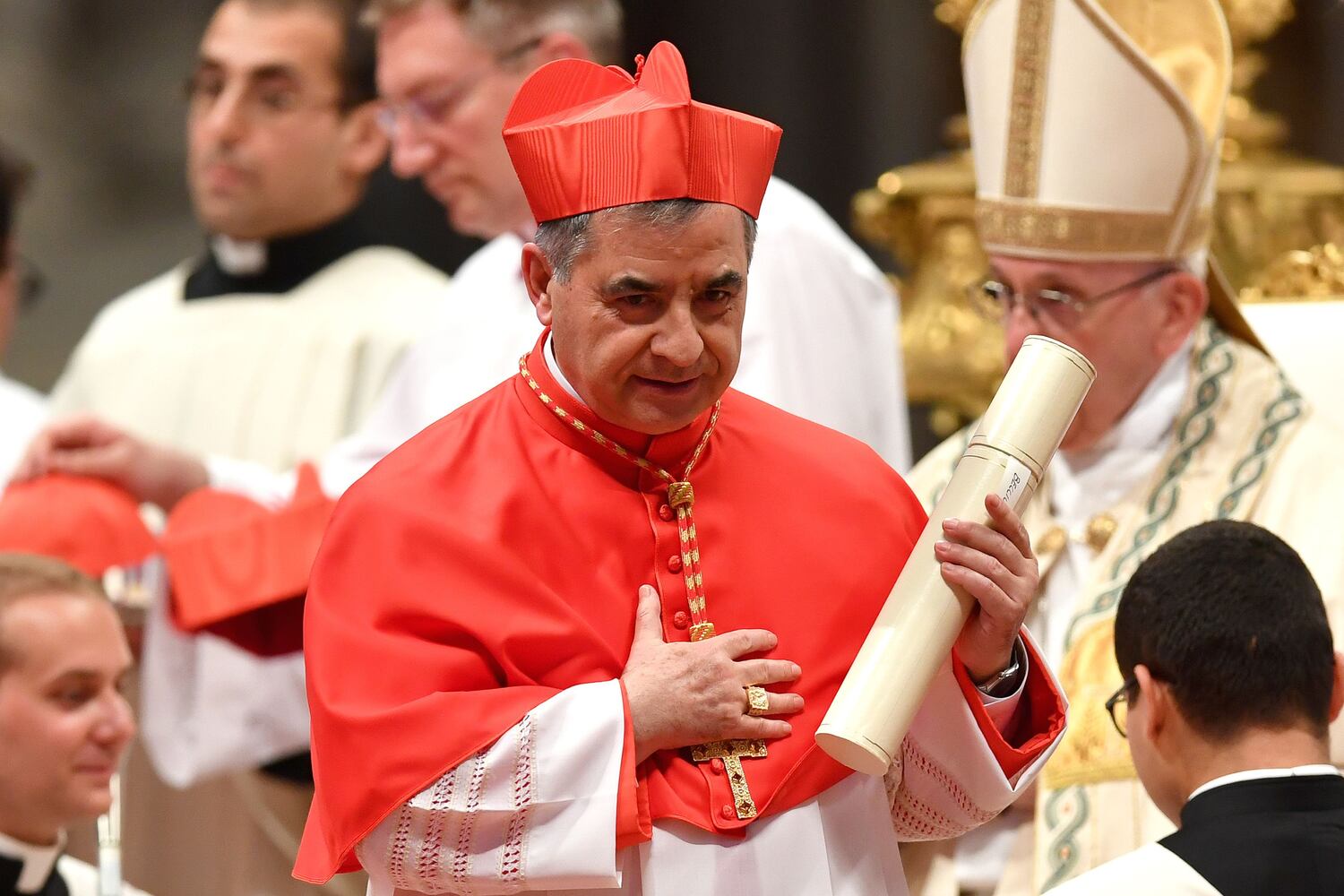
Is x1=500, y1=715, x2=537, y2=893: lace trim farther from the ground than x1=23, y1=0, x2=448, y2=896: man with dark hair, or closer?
farther from the ground

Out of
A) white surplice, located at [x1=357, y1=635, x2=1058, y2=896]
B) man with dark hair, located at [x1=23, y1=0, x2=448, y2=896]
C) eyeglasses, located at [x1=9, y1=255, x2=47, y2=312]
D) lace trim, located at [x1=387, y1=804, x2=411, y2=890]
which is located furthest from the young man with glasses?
eyeglasses, located at [x1=9, y1=255, x2=47, y2=312]

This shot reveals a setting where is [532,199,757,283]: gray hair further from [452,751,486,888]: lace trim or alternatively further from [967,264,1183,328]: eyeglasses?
[967,264,1183,328]: eyeglasses

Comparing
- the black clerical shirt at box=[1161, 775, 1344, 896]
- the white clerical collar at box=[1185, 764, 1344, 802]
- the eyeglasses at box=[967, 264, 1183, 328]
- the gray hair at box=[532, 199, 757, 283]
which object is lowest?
the black clerical shirt at box=[1161, 775, 1344, 896]

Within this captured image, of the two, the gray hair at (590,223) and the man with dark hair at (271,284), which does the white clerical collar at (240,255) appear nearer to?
the man with dark hair at (271,284)

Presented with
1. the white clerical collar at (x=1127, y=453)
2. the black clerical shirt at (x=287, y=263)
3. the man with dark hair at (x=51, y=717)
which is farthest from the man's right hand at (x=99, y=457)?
the white clerical collar at (x=1127, y=453)

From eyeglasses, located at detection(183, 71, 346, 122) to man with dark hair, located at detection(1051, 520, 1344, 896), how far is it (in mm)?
3831

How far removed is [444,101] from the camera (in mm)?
5211

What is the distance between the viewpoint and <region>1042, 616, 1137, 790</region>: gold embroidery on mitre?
12.6ft

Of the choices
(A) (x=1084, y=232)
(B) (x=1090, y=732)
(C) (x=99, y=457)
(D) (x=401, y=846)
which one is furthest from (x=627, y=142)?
(C) (x=99, y=457)

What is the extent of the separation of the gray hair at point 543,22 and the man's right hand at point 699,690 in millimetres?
2663

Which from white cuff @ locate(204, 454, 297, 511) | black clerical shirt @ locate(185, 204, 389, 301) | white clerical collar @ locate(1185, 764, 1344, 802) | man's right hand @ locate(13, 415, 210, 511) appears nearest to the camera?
white clerical collar @ locate(1185, 764, 1344, 802)

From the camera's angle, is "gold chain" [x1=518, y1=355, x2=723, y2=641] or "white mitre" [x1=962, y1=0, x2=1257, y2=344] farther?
"white mitre" [x1=962, y1=0, x2=1257, y2=344]

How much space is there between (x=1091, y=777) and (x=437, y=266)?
4.24m

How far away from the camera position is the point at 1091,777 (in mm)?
3846
